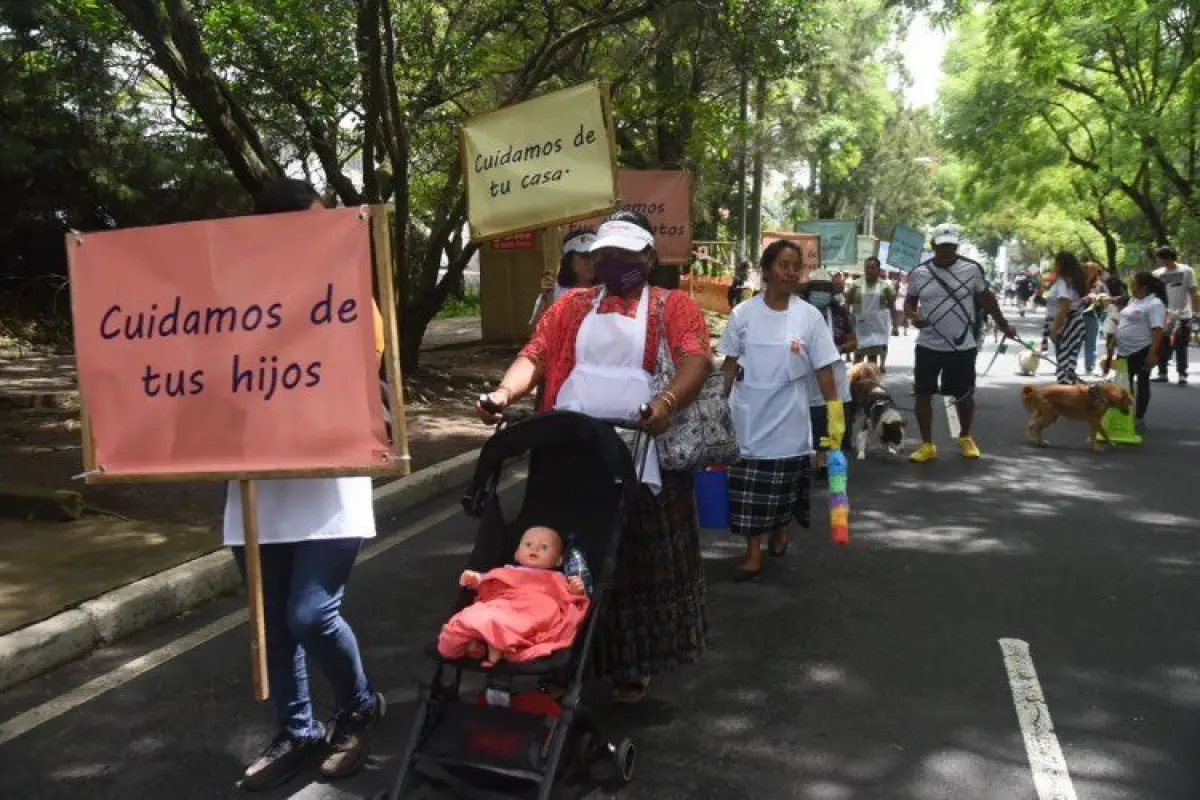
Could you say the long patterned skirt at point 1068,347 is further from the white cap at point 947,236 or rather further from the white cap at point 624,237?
the white cap at point 624,237

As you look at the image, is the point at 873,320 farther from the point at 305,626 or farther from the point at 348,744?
the point at 305,626

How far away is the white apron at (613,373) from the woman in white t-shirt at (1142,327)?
899 centimetres

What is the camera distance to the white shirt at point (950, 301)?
8.87 meters

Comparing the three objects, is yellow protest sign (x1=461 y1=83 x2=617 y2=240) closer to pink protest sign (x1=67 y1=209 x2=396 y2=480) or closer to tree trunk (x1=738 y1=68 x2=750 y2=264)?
pink protest sign (x1=67 y1=209 x2=396 y2=480)

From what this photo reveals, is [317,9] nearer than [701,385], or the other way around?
[701,385]

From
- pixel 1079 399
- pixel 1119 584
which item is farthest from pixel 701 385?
pixel 1079 399

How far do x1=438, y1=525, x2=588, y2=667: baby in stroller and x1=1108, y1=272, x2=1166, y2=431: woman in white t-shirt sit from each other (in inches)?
375

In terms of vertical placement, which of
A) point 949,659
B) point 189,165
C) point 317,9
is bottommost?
point 949,659

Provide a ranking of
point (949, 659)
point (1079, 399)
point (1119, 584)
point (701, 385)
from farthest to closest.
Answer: point (1079, 399)
point (1119, 584)
point (949, 659)
point (701, 385)

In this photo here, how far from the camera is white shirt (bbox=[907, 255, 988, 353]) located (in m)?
8.87

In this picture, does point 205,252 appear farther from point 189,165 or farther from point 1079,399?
point 189,165

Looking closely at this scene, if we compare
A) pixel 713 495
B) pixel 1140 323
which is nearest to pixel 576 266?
pixel 713 495

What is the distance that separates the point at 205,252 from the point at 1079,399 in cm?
874

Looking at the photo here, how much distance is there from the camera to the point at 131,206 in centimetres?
1617
